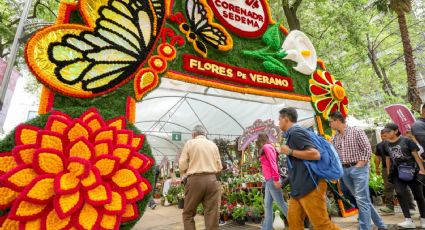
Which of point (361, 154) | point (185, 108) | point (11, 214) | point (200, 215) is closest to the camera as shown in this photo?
point (11, 214)

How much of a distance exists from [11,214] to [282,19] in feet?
38.4

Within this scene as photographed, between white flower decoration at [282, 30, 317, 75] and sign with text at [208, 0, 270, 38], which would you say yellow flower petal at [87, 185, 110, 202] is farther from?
white flower decoration at [282, 30, 317, 75]

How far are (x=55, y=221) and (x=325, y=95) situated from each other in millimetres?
5591

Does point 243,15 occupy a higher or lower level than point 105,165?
higher

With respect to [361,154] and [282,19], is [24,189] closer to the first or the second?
[361,154]

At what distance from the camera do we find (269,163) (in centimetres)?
450

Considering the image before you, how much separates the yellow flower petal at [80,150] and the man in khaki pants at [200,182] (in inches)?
53.3

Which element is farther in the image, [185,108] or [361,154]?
[185,108]

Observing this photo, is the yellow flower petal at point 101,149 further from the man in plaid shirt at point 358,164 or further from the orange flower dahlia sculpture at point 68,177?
the man in plaid shirt at point 358,164

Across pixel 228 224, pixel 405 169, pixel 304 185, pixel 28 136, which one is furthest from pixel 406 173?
pixel 28 136

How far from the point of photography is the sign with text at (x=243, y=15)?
5379 millimetres

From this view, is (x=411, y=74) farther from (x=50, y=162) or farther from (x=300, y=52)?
(x=50, y=162)

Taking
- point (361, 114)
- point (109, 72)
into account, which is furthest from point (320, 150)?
point (361, 114)

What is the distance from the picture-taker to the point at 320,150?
2.97 m
